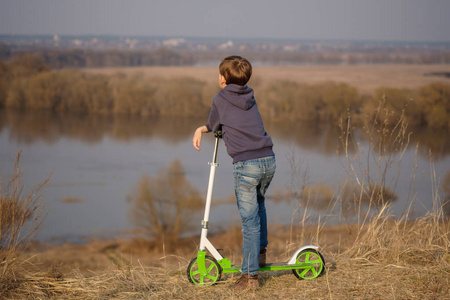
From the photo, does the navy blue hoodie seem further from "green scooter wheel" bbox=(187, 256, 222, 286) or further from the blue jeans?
"green scooter wheel" bbox=(187, 256, 222, 286)

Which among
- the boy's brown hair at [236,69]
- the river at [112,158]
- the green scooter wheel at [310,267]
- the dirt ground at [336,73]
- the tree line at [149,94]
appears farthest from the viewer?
the dirt ground at [336,73]

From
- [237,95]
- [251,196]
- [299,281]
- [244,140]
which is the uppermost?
[237,95]

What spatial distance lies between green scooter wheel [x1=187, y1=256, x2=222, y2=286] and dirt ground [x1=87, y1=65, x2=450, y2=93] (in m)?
12.6

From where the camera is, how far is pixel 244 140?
2.31 m

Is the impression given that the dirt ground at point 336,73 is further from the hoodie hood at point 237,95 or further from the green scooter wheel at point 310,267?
the hoodie hood at point 237,95

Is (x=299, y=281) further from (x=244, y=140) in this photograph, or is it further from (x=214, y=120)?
(x=214, y=120)

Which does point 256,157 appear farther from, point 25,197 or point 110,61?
point 110,61

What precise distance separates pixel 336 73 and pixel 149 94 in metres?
7.47

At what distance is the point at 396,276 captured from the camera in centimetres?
273

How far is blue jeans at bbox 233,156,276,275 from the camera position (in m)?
2.30

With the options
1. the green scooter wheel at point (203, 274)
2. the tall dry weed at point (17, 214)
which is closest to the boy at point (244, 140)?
the green scooter wheel at point (203, 274)

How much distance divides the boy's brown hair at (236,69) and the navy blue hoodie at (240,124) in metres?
0.03

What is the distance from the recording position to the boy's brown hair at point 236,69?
2277 millimetres

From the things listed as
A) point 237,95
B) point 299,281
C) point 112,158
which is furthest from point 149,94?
point 237,95
